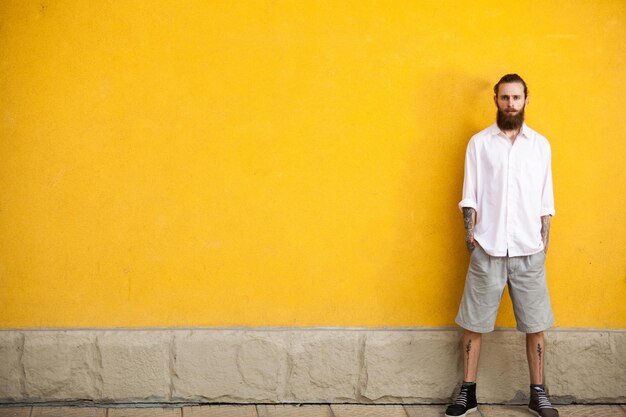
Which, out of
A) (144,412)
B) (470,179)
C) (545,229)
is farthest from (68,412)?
(545,229)

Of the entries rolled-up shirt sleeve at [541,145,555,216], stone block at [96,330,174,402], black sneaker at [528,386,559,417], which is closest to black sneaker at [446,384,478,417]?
black sneaker at [528,386,559,417]

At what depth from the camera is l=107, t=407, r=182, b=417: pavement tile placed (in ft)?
14.1

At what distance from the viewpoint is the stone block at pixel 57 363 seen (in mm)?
4320

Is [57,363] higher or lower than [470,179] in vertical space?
lower

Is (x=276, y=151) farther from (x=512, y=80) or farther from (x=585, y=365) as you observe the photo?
(x=585, y=365)

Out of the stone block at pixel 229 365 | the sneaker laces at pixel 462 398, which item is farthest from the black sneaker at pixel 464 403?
the stone block at pixel 229 365

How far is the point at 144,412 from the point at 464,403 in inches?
67.5

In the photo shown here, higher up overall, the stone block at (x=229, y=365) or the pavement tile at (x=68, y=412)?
the stone block at (x=229, y=365)

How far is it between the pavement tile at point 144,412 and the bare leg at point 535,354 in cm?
191

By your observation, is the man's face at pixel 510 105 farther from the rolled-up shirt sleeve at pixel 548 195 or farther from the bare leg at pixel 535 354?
the bare leg at pixel 535 354

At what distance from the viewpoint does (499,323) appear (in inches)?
181

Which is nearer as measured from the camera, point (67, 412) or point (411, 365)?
point (67, 412)

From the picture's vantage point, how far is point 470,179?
428 centimetres

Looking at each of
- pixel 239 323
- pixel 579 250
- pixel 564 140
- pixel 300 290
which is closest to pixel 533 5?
pixel 564 140
